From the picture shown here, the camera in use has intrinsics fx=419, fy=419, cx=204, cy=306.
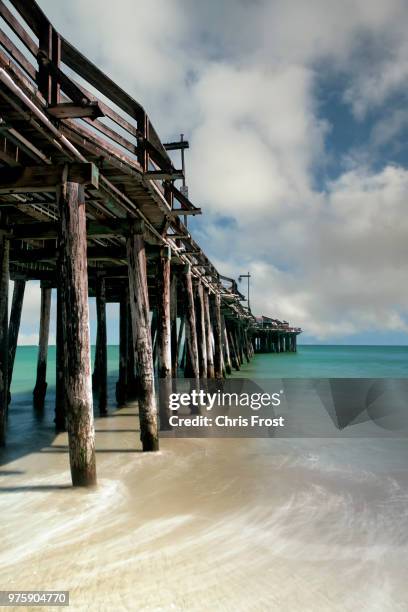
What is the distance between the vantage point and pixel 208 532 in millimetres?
3877

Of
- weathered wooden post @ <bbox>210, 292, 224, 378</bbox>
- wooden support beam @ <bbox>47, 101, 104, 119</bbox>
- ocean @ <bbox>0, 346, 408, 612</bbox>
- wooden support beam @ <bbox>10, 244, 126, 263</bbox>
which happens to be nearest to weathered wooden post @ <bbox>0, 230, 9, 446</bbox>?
wooden support beam @ <bbox>10, 244, 126, 263</bbox>

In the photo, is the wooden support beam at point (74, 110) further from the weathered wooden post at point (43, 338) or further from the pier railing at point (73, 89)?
the weathered wooden post at point (43, 338)

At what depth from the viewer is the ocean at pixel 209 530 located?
118 inches

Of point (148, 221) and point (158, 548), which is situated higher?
point (148, 221)

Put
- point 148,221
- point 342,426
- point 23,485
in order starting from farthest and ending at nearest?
point 342,426
point 148,221
point 23,485

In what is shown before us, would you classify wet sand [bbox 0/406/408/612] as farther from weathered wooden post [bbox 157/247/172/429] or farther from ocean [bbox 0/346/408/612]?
weathered wooden post [bbox 157/247/172/429]

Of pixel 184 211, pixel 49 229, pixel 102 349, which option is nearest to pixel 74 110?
pixel 184 211

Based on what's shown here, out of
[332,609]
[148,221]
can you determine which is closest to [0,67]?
[148,221]

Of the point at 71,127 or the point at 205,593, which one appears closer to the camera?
the point at 205,593

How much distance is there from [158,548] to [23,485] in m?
2.36

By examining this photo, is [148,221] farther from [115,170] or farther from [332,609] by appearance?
[332,609]

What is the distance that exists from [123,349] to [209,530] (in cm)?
858

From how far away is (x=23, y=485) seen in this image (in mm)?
5070

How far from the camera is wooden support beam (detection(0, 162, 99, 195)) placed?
4766 millimetres
